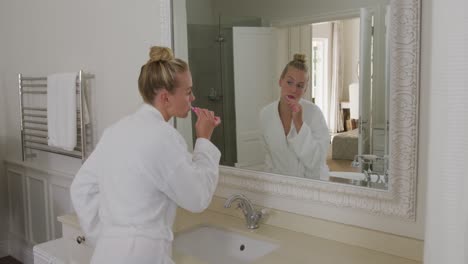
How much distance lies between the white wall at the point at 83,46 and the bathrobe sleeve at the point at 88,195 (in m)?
0.79

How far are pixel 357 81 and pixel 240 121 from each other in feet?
1.82

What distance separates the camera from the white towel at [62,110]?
8.19ft

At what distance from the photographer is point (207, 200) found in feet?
4.32

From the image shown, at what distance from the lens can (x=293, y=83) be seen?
1.65 m

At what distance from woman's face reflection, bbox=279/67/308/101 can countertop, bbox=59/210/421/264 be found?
51cm

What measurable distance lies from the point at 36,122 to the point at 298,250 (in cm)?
213

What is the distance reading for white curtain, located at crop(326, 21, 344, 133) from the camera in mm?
1486

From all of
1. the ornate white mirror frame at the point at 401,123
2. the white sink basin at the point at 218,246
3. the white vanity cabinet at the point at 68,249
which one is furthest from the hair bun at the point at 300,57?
the white vanity cabinet at the point at 68,249

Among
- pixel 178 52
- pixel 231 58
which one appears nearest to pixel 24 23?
pixel 178 52

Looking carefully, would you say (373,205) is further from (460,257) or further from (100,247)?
(100,247)

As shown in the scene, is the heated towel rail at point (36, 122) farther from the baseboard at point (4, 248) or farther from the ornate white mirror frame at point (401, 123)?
the ornate white mirror frame at point (401, 123)

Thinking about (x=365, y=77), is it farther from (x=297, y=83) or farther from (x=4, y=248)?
(x=4, y=248)

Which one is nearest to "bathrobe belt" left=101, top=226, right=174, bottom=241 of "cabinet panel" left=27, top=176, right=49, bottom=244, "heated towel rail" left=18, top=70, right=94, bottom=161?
"heated towel rail" left=18, top=70, right=94, bottom=161

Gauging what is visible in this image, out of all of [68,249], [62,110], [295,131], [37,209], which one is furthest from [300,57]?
[37,209]
